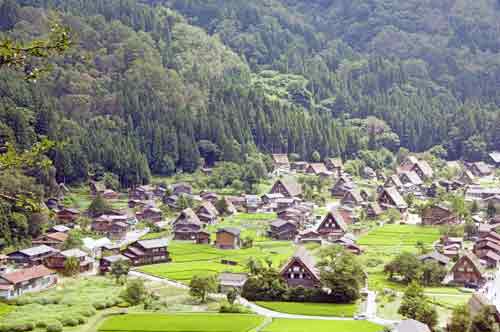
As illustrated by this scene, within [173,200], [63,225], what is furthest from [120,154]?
[63,225]

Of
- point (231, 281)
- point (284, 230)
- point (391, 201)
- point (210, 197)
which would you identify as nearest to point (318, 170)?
point (391, 201)

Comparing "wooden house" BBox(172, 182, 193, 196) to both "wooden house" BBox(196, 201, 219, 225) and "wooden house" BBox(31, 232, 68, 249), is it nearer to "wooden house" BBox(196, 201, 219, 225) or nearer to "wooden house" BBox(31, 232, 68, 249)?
"wooden house" BBox(196, 201, 219, 225)

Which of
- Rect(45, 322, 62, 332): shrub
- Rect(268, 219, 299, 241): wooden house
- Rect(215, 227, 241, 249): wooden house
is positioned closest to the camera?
Rect(45, 322, 62, 332): shrub

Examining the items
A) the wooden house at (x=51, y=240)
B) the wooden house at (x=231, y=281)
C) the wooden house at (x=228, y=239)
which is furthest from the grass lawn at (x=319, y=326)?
the wooden house at (x=51, y=240)

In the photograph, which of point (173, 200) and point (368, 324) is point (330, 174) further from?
point (368, 324)

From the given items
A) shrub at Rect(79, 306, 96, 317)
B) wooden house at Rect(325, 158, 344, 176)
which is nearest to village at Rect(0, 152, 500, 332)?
shrub at Rect(79, 306, 96, 317)

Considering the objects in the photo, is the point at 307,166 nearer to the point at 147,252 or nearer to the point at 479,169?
the point at 479,169

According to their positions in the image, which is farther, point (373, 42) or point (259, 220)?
point (373, 42)
